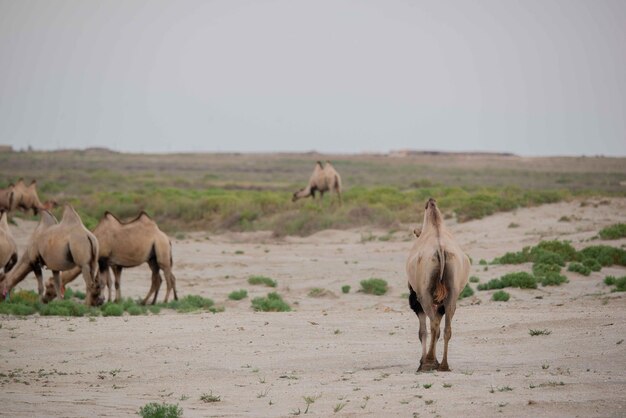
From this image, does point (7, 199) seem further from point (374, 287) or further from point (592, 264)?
point (592, 264)

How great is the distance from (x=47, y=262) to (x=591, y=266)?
37.3 ft

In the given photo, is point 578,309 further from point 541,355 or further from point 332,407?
point 332,407

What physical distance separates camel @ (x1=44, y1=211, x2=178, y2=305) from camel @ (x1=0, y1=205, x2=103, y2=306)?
67 centimetres

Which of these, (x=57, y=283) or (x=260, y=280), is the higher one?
(x=57, y=283)

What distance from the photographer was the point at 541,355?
420 inches

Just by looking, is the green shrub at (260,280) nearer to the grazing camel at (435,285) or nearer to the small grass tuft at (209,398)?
the grazing camel at (435,285)

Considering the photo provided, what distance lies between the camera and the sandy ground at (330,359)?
8.38 meters

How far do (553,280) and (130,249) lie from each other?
8312mm

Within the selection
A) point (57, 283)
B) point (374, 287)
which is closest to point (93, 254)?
point (57, 283)

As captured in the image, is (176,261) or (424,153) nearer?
(176,261)

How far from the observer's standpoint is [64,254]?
16.4 meters

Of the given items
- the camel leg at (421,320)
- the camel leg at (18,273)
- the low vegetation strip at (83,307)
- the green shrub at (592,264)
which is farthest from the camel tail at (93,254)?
the green shrub at (592,264)

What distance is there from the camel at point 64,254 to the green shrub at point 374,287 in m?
5.49

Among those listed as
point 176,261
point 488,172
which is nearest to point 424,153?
point 488,172
